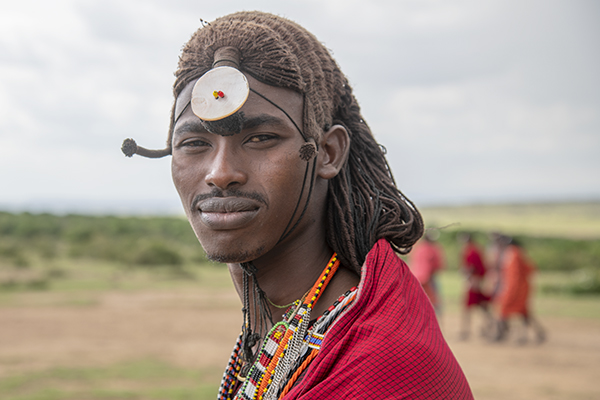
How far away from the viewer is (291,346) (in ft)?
5.72

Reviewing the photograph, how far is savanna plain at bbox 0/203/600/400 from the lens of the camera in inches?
344

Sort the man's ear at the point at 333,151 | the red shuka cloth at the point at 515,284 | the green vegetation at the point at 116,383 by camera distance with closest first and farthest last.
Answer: the man's ear at the point at 333,151 → the green vegetation at the point at 116,383 → the red shuka cloth at the point at 515,284

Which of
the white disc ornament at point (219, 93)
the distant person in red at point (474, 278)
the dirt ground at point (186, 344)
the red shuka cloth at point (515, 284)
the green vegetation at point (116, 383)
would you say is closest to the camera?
the white disc ornament at point (219, 93)

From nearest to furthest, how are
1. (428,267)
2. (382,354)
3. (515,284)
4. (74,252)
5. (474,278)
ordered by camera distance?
(382,354), (428,267), (515,284), (474,278), (74,252)

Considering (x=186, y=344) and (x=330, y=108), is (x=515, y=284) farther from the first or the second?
(x=330, y=108)

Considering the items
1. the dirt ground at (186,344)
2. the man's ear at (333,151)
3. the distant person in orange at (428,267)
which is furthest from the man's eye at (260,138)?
the distant person in orange at (428,267)

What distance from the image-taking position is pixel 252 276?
197 cm

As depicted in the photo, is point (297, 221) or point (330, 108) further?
point (330, 108)

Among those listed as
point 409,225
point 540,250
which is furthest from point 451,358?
point 540,250

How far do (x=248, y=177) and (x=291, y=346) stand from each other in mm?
564

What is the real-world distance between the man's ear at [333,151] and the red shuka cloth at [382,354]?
0.39 meters

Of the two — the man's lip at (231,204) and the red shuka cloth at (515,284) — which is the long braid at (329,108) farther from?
the red shuka cloth at (515,284)

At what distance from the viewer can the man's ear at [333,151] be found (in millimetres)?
1917

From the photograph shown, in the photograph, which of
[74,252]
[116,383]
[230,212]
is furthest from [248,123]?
[74,252]
